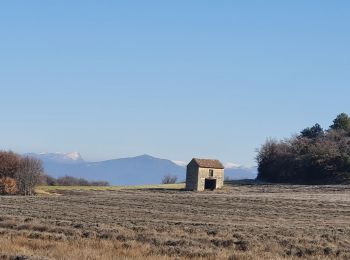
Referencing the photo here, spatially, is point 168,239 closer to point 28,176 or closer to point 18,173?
point 28,176

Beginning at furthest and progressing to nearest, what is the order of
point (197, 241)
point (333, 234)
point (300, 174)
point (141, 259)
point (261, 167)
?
point (261, 167), point (300, 174), point (333, 234), point (197, 241), point (141, 259)

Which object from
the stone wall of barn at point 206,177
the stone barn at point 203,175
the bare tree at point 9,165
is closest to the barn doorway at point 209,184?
the stone barn at point 203,175

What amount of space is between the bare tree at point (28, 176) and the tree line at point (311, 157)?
4332cm

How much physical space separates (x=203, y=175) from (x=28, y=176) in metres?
26.3

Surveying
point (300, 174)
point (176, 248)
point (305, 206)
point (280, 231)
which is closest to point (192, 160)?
point (300, 174)

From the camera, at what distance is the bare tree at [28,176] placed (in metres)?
87.5

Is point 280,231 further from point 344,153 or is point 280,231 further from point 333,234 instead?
point 344,153

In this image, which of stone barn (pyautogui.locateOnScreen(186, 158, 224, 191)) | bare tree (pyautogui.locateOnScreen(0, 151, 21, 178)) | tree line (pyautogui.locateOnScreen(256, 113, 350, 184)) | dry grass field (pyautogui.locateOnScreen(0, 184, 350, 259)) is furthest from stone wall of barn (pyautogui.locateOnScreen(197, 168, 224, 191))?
dry grass field (pyautogui.locateOnScreen(0, 184, 350, 259))

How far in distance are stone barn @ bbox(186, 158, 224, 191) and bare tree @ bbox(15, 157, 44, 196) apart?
23.0m

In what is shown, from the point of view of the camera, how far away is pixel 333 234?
28.3 metres

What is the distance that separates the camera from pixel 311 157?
106 meters

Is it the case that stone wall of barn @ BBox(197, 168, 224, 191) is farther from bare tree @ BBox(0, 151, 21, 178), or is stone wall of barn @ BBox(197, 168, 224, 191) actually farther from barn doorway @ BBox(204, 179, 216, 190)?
bare tree @ BBox(0, 151, 21, 178)

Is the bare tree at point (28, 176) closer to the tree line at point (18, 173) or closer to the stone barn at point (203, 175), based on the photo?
the tree line at point (18, 173)

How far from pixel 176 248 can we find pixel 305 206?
1265 inches
